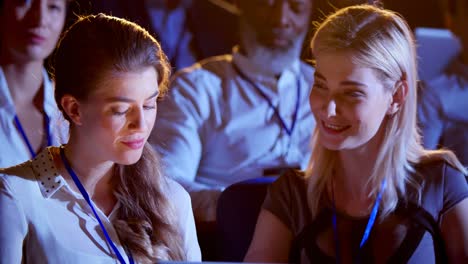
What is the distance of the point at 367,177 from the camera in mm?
1899

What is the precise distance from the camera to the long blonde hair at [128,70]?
4.89ft

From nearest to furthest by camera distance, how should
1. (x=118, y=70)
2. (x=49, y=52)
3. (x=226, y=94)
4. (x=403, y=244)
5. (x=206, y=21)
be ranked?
1. (x=118, y=70)
2. (x=403, y=244)
3. (x=49, y=52)
4. (x=226, y=94)
5. (x=206, y=21)

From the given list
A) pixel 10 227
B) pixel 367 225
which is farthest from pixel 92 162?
pixel 367 225

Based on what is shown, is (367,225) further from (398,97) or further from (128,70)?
(128,70)

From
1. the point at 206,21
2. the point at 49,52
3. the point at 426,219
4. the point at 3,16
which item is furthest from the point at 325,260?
the point at 206,21

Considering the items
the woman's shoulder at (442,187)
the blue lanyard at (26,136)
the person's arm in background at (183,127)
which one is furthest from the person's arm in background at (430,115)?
the blue lanyard at (26,136)

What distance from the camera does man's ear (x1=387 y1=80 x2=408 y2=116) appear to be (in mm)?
1847

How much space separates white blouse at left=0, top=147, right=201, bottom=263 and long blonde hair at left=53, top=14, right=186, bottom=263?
0.19ft

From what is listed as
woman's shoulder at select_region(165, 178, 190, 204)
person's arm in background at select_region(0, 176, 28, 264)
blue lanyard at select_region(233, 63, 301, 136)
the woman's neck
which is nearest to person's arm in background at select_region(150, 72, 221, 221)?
blue lanyard at select_region(233, 63, 301, 136)

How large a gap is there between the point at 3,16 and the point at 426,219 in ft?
6.69

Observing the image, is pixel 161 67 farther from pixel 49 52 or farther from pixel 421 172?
pixel 49 52

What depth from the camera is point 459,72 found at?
156 inches

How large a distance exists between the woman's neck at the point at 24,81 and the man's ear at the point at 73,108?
57.2 inches

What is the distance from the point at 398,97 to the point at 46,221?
96 cm
